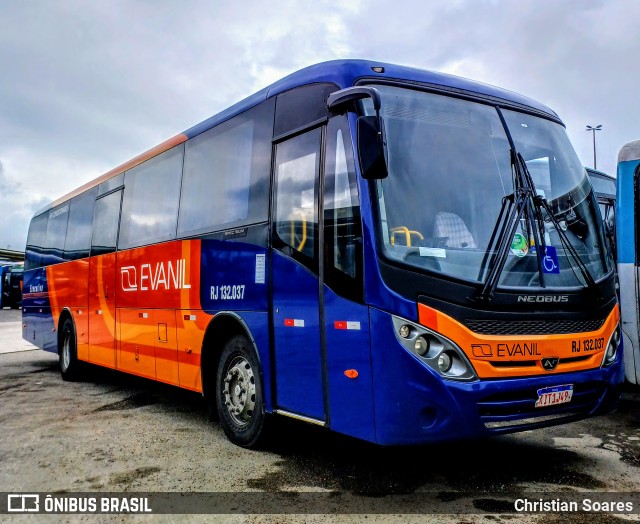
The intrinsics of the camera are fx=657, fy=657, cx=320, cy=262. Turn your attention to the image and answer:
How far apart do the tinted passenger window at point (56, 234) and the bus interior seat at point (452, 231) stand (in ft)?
30.7

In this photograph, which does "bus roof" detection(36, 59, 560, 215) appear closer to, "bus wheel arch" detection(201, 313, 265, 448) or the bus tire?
"bus wheel arch" detection(201, 313, 265, 448)

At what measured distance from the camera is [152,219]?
835 cm

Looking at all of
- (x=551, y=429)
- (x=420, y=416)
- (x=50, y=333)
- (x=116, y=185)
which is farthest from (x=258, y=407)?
(x=50, y=333)

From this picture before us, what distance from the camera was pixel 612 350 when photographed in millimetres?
5176

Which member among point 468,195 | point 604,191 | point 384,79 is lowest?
point 468,195

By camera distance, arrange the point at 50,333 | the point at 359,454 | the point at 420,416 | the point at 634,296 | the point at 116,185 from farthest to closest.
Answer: the point at 50,333 → the point at 116,185 → the point at 634,296 → the point at 359,454 → the point at 420,416

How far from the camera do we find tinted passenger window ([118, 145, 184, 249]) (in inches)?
309

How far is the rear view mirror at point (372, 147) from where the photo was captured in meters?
4.39

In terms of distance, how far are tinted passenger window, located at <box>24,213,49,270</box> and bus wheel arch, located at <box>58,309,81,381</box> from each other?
2.23 metres

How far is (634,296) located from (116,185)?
287 inches

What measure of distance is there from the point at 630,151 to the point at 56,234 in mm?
10119

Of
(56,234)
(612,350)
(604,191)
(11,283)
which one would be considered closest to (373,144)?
(612,350)

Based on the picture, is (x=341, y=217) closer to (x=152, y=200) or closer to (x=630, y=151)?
(x=152, y=200)

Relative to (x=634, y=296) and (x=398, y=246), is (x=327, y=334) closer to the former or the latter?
(x=398, y=246)
